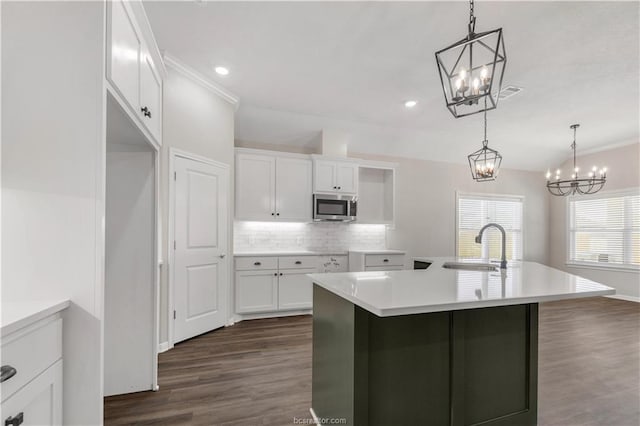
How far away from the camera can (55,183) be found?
121cm

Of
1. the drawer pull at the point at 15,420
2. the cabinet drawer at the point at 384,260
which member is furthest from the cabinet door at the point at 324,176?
the drawer pull at the point at 15,420

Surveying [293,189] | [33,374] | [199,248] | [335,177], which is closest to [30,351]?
[33,374]

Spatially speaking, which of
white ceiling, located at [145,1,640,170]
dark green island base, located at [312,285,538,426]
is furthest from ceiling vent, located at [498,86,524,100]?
dark green island base, located at [312,285,538,426]

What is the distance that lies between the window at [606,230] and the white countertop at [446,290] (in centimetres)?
571

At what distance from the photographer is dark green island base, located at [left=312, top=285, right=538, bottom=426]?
5.23 ft

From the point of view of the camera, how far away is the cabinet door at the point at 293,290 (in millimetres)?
4422

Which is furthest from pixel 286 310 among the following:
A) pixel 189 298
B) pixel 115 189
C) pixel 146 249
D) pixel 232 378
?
pixel 115 189

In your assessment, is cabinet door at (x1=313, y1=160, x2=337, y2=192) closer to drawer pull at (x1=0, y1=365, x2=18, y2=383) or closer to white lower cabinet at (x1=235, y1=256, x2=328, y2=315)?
white lower cabinet at (x1=235, y1=256, x2=328, y2=315)

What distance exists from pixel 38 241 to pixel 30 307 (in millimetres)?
256

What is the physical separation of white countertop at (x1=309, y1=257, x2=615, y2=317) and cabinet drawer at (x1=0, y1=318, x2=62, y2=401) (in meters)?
1.15

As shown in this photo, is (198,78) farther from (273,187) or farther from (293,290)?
(293,290)

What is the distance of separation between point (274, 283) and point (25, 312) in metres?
3.43

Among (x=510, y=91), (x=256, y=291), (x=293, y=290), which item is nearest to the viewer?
(x=510, y=91)

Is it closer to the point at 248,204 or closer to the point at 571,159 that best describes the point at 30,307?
the point at 248,204
